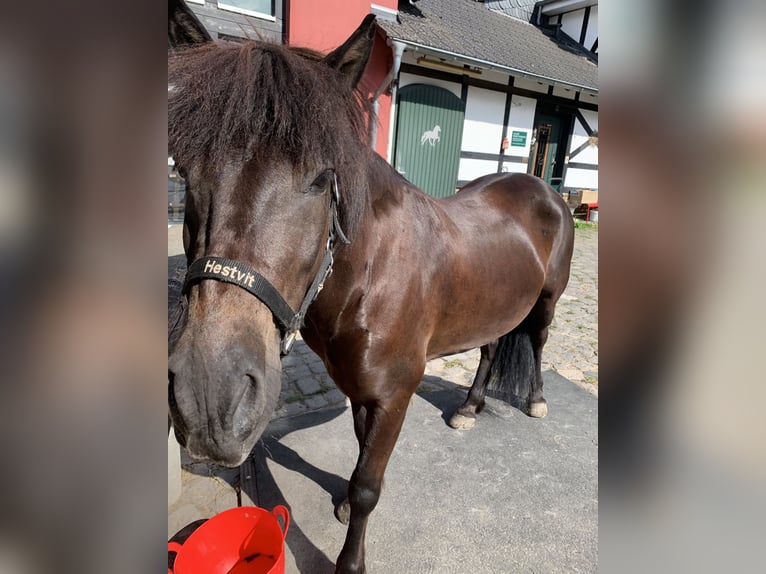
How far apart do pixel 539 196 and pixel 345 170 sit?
7.04 ft

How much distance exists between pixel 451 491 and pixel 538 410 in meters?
1.16

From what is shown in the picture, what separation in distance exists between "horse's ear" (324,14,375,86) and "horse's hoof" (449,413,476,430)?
96.6 inches

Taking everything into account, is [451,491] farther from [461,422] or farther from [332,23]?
[332,23]

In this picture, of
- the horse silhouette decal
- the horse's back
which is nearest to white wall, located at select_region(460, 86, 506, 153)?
the horse silhouette decal

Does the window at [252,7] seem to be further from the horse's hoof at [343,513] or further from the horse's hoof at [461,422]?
the horse's hoof at [343,513]

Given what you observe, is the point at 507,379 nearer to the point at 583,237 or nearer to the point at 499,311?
the point at 499,311

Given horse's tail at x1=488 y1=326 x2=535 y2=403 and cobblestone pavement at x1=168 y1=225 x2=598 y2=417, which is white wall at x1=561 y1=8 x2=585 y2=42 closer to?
cobblestone pavement at x1=168 y1=225 x2=598 y2=417

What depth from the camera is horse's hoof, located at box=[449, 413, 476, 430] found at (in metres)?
3.11

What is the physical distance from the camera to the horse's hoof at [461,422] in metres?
3.11

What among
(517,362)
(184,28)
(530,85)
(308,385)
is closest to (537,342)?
(517,362)

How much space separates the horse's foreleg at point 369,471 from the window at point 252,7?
21.8ft

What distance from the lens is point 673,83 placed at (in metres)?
0.35

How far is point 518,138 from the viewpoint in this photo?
35.6 ft

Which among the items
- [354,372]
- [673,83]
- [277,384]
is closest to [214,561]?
[354,372]
